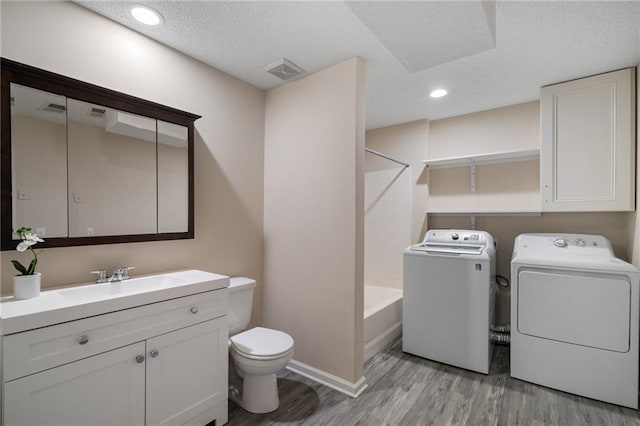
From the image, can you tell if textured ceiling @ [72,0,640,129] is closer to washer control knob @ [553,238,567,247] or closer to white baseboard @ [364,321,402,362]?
washer control knob @ [553,238,567,247]

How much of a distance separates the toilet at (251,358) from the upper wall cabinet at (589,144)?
241 cm

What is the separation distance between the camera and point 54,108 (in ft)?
5.03

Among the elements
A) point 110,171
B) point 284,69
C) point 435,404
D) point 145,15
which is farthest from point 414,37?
point 435,404

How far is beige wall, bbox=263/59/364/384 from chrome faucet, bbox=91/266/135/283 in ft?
3.64

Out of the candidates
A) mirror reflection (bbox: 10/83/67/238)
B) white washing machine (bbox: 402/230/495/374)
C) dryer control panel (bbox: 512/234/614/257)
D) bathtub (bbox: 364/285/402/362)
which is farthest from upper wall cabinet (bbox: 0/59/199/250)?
dryer control panel (bbox: 512/234/614/257)

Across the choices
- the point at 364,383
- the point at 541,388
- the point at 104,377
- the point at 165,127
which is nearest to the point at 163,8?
the point at 165,127

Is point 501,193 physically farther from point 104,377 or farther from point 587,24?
point 104,377

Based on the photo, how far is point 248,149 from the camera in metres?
2.52

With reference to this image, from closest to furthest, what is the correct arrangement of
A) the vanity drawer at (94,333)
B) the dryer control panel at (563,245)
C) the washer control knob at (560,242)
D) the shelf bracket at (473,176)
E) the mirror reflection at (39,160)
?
the vanity drawer at (94,333) → the mirror reflection at (39,160) → the dryer control panel at (563,245) → the washer control knob at (560,242) → the shelf bracket at (473,176)

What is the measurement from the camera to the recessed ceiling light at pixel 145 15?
164cm

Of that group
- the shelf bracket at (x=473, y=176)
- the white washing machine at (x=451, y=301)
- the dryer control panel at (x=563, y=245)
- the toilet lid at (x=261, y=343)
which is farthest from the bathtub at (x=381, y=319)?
the shelf bracket at (x=473, y=176)

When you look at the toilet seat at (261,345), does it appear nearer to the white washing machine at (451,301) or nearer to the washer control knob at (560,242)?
the white washing machine at (451,301)

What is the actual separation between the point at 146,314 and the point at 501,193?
3.16 meters

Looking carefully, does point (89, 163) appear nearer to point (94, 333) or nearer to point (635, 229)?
point (94, 333)
